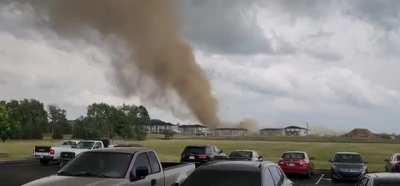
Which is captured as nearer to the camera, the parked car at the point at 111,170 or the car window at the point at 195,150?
the parked car at the point at 111,170

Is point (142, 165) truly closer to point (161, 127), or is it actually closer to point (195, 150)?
point (195, 150)

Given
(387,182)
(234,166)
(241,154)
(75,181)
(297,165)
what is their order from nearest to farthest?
(234,166) < (387,182) < (75,181) < (297,165) < (241,154)

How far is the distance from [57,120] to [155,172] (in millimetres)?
148499

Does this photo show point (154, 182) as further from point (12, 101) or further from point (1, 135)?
point (12, 101)

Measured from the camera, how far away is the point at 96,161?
13695 millimetres

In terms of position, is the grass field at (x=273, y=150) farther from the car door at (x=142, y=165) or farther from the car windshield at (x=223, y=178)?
the car windshield at (x=223, y=178)

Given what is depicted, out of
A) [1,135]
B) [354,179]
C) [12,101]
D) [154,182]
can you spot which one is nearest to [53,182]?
[154,182]

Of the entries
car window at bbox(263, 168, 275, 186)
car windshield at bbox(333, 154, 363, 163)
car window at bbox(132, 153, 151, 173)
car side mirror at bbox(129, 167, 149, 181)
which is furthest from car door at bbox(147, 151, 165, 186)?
car windshield at bbox(333, 154, 363, 163)

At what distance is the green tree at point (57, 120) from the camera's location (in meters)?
148

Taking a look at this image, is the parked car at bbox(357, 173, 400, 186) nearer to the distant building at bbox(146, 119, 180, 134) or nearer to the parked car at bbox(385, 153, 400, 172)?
the parked car at bbox(385, 153, 400, 172)

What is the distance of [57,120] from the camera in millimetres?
159500

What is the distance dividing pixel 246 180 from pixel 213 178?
58cm

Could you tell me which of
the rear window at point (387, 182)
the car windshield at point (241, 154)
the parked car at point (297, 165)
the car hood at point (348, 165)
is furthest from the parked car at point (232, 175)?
the car windshield at point (241, 154)

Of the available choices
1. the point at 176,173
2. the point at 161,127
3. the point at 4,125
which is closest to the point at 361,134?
the point at 161,127
